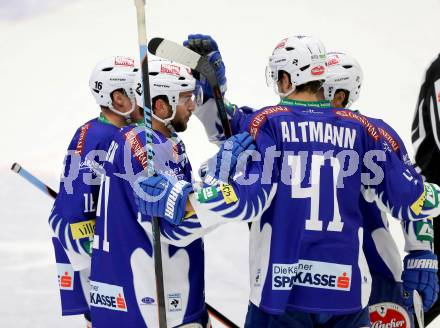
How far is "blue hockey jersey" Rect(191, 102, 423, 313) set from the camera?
7.93 ft

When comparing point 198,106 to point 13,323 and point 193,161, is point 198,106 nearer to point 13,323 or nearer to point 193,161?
point 13,323

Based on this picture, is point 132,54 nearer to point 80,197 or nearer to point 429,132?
point 429,132

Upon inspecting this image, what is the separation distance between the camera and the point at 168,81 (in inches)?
105

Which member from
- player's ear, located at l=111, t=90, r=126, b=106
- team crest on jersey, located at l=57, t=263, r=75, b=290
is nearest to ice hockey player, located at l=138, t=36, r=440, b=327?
player's ear, located at l=111, t=90, r=126, b=106

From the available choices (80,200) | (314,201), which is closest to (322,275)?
(314,201)

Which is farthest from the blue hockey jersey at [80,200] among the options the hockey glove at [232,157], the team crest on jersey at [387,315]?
the team crest on jersey at [387,315]

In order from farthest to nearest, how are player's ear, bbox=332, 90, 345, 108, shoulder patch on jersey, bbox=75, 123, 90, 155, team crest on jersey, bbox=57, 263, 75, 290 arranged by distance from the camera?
player's ear, bbox=332, 90, 345, 108 → team crest on jersey, bbox=57, 263, 75, 290 → shoulder patch on jersey, bbox=75, 123, 90, 155

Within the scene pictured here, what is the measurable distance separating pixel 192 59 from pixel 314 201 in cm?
60

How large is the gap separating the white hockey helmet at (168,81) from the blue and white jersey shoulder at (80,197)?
378 millimetres

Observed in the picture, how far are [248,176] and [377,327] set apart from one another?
97 centimetres

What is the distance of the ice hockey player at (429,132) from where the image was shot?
350cm

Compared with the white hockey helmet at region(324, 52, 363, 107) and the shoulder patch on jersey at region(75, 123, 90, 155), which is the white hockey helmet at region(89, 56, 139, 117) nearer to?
the shoulder patch on jersey at region(75, 123, 90, 155)

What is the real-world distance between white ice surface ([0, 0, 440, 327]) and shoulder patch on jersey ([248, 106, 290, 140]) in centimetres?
192

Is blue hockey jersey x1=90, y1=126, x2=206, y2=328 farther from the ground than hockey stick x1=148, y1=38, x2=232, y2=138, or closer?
closer
